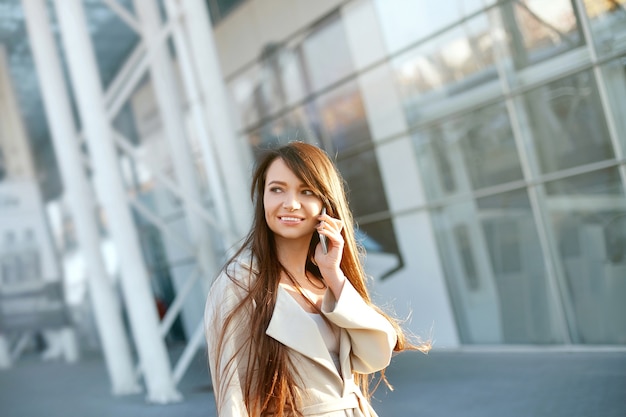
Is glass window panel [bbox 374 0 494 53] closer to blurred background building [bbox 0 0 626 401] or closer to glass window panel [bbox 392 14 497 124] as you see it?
blurred background building [bbox 0 0 626 401]

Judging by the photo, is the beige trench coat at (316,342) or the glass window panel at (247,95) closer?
the beige trench coat at (316,342)

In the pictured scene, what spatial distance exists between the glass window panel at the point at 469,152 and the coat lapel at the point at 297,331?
265 inches

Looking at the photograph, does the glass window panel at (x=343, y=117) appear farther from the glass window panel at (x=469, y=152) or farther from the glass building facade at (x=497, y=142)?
the glass window panel at (x=469, y=152)

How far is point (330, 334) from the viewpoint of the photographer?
2.17m

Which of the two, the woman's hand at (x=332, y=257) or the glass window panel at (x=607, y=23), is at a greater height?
the glass window panel at (x=607, y=23)

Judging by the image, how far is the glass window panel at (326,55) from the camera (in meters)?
10.1

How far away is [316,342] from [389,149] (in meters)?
7.89

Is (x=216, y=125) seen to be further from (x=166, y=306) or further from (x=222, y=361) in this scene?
(x=222, y=361)

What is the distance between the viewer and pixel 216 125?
796cm

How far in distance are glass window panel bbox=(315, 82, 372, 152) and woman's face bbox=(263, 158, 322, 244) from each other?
7.96 metres

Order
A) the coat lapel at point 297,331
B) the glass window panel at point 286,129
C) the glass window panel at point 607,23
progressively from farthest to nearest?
the glass window panel at point 286,129 → the glass window panel at point 607,23 → the coat lapel at point 297,331

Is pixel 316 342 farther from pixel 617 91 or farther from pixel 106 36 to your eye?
pixel 106 36

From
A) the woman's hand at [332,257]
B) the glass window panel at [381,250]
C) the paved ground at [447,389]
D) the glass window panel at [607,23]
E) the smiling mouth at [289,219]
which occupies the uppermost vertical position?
the glass window panel at [607,23]

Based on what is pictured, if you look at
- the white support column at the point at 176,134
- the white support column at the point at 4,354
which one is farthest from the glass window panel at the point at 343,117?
the white support column at the point at 4,354
